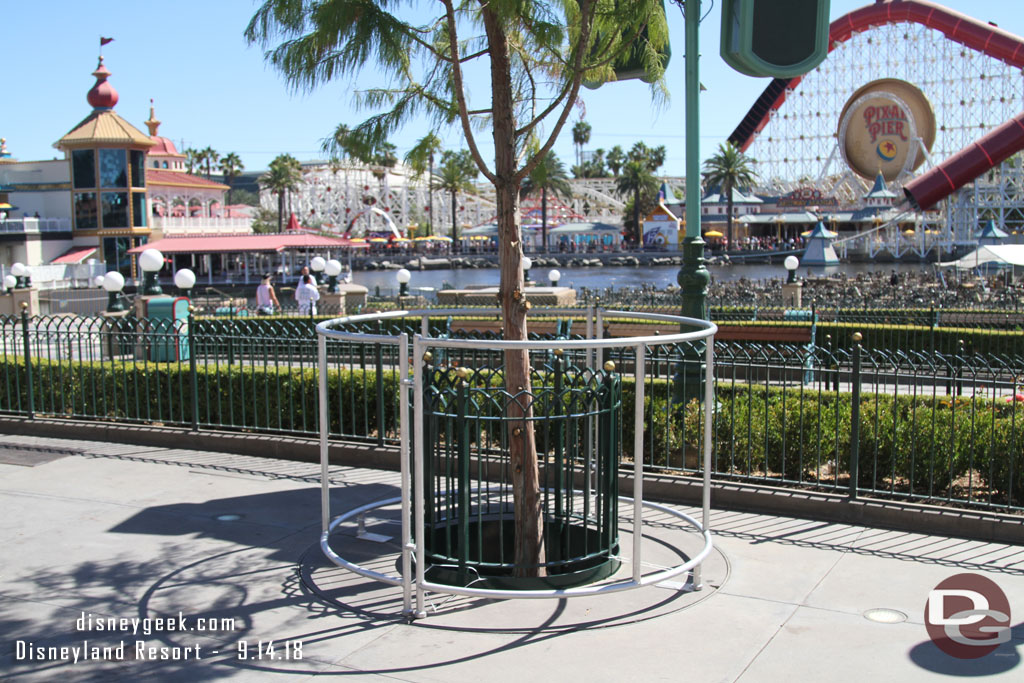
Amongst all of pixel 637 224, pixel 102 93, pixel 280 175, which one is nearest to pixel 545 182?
pixel 102 93

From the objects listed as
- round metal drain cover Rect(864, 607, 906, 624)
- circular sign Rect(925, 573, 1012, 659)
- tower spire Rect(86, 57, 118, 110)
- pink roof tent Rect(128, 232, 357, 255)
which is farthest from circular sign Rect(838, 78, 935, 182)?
round metal drain cover Rect(864, 607, 906, 624)

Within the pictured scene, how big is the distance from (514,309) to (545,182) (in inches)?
68.5

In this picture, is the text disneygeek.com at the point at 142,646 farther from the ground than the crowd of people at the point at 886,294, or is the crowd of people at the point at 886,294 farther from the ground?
the crowd of people at the point at 886,294

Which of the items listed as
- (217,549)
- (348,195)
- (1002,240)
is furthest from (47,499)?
(348,195)

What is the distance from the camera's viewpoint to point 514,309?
5996mm

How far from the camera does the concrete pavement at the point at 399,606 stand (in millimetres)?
4652

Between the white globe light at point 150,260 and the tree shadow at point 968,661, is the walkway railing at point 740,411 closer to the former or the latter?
the tree shadow at point 968,661

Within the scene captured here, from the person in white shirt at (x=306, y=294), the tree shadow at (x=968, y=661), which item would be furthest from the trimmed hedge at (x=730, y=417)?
the person in white shirt at (x=306, y=294)

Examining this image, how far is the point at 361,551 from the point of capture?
6434mm

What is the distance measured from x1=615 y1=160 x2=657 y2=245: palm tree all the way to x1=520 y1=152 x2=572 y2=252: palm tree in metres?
6.37

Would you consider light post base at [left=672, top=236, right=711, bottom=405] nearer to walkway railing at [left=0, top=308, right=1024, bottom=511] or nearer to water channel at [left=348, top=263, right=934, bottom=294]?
walkway railing at [left=0, top=308, right=1024, bottom=511]

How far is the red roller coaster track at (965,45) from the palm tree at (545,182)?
5.82 m

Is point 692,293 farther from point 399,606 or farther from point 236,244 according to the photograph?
point 236,244

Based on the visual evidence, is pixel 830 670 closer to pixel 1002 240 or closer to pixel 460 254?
pixel 1002 240
